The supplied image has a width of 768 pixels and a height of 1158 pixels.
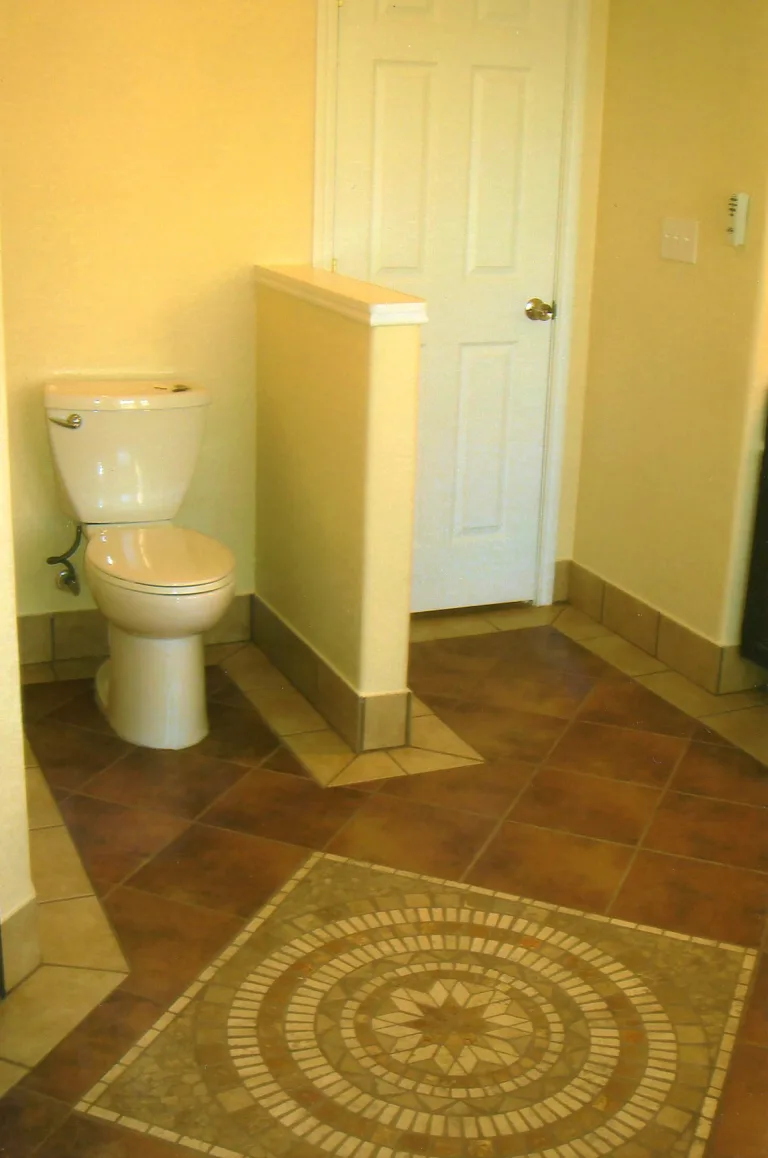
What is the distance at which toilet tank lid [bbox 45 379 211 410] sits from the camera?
3383mm

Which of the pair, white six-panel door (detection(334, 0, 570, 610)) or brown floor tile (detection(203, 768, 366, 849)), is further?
white six-panel door (detection(334, 0, 570, 610))

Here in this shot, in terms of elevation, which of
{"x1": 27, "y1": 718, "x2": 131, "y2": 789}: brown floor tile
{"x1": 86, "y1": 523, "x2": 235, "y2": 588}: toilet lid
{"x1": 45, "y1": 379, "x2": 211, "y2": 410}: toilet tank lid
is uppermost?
{"x1": 45, "y1": 379, "x2": 211, "y2": 410}: toilet tank lid

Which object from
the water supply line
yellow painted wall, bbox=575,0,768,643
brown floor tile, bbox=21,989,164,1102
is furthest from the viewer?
the water supply line

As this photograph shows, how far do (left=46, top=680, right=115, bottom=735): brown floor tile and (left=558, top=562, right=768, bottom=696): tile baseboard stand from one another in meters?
1.63

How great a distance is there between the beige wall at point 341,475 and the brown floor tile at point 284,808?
297mm

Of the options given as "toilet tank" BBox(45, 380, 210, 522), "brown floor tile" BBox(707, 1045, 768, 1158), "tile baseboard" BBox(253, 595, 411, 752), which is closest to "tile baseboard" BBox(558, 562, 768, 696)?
"tile baseboard" BBox(253, 595, 411, 752)

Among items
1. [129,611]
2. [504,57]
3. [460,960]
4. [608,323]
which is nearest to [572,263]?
[608,323]

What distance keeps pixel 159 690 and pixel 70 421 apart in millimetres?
725

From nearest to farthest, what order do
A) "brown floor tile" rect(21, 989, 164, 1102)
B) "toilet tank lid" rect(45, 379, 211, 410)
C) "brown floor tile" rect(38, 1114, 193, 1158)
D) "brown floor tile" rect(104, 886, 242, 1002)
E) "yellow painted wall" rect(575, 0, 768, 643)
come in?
"brown floor tile" rect(38, 1114, 193, 1158) → "brown floor tile" rect(21, 989, 164, 1102) → "brown floor tile" rect(104, 886, 242, 1002) → "toilet tank lid" rect(45, 379, 211, 410) → "yellow painted wall" rect(575, 0, 768, 643)

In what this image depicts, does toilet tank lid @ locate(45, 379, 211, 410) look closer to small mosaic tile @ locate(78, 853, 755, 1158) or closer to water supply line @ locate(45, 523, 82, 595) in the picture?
water supply line @ locate(45, 523, 82, 595)

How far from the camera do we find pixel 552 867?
2.82m

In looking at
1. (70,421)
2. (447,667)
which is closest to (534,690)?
(447,667)

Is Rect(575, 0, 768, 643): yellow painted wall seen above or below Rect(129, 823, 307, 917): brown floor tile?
above

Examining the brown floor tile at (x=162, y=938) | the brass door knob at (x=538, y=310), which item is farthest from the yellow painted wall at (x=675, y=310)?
the brown floor tile at (x=162, y=938)
